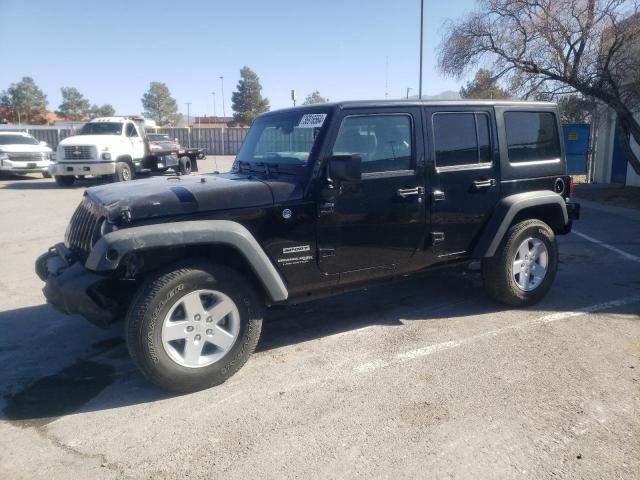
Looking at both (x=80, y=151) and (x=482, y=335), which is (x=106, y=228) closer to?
(x=482, y=335)

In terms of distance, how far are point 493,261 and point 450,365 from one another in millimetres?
1391

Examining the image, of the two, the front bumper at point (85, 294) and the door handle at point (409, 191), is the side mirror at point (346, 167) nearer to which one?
the door handle at point (409, 191)

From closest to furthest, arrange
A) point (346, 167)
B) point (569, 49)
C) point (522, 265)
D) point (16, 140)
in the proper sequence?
point (346, 167)
point (522, 265)
point (569, 49)
point (16, 140)

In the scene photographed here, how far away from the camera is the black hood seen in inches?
133

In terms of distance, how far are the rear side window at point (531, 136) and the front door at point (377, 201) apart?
3.75ft

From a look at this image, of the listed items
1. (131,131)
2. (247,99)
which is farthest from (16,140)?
(247,99)

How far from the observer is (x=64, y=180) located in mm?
17188

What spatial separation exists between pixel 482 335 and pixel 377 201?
1.49m

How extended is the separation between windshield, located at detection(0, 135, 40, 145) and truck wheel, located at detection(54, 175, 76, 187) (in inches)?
163

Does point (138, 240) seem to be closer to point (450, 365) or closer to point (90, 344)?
point (90, 344)

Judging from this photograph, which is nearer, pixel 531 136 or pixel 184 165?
pixel 531 136

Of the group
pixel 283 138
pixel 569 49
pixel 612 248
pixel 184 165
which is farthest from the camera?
pixel 184 165

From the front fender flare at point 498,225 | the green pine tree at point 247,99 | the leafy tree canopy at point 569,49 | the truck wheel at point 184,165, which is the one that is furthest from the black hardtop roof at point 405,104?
the green pine tree at point 247,99

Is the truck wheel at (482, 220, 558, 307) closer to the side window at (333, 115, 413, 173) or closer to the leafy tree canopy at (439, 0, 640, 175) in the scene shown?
the side window at (333, 115, 413, 173)
